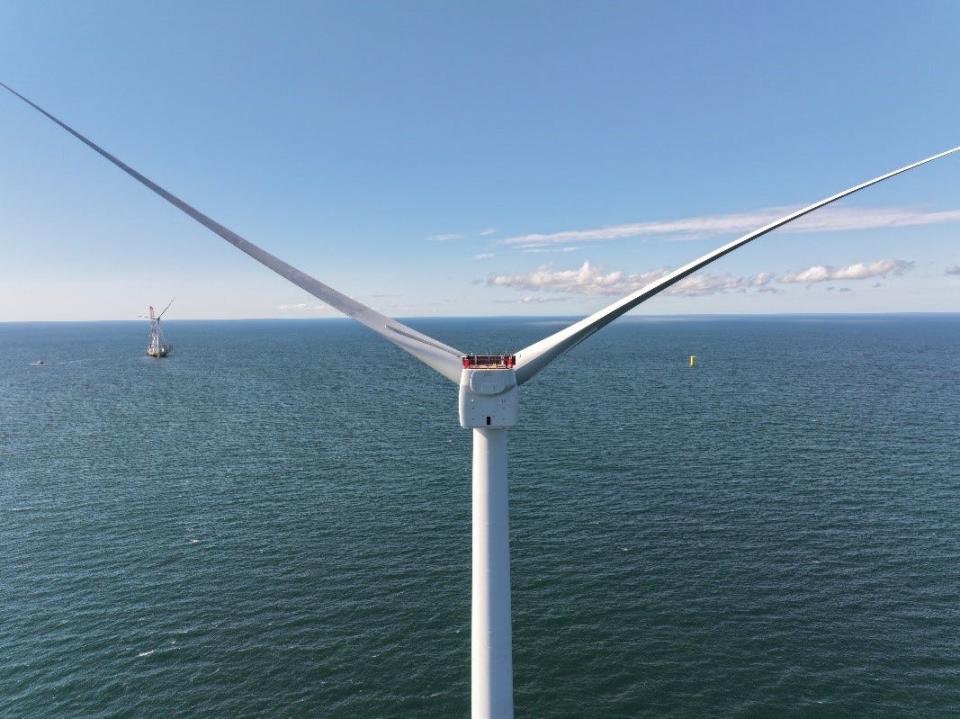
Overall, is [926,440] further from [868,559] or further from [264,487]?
[264,487]

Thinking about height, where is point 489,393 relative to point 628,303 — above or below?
below

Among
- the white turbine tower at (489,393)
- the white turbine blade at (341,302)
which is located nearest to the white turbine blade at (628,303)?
the white turbine tower at (489,393)

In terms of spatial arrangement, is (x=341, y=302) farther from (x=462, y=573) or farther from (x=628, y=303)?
(x=462, y=573)

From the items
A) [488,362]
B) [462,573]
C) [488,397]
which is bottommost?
[462,573]

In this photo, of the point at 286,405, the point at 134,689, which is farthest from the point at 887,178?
the point at 286,405

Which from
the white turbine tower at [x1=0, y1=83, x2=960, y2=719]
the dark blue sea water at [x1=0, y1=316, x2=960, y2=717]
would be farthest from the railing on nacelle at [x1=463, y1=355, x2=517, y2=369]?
the dark blue sea water at [x1=0, y1=316, x2=960, y2=717]

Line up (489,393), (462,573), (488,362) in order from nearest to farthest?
(489,393)
(488,362)
(462,573)

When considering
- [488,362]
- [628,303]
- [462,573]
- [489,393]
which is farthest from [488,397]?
[462,573]

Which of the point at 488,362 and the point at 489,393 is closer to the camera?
the point at 489,393
